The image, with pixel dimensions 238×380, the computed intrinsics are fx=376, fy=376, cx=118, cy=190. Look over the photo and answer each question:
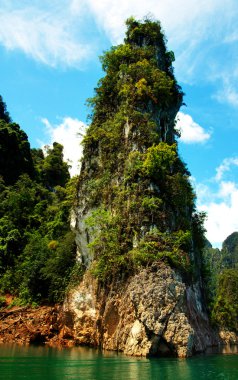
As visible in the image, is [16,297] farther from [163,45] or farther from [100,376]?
[163,45]

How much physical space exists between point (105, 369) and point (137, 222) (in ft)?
30.9

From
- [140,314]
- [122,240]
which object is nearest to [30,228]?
[122,240]

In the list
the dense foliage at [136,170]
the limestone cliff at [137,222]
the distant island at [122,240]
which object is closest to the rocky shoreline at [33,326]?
the distant island at [122,240]

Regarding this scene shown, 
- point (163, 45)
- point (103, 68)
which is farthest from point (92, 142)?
point (163, 45)

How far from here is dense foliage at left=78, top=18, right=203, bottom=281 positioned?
19.4 metres

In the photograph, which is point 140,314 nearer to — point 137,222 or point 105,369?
point 105,369

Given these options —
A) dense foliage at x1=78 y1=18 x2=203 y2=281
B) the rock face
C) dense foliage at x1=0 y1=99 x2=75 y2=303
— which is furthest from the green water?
dense foliage at x1=0 y1=99 x2=75 y2=303

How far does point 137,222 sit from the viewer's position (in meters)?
20.0

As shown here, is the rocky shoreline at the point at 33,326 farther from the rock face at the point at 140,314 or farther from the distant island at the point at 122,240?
the rock face at the point at 140,314

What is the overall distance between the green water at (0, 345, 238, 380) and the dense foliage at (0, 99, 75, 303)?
972 centimetres

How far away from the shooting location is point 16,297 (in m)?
25.2

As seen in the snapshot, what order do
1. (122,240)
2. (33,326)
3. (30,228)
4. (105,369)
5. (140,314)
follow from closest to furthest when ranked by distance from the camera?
(105,369), (140,314), (122,240), (33,326), (30,228)

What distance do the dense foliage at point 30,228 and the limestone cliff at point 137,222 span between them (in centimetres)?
250

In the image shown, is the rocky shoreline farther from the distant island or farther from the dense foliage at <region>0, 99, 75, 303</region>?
the dense foliage at <region>0, 99, 75, 303</region>
